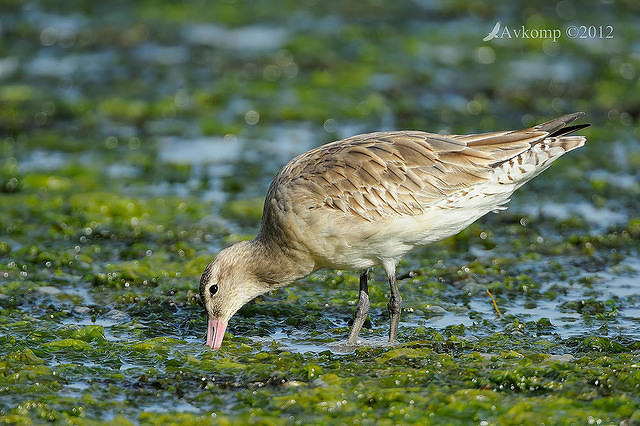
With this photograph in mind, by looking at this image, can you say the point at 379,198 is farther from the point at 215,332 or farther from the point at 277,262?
the point at 215,332

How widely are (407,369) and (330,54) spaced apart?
25.8ft

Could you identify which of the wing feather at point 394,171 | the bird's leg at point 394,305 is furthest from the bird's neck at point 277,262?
the bird's leg at point 394,305

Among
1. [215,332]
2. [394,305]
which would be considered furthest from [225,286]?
[394,305]

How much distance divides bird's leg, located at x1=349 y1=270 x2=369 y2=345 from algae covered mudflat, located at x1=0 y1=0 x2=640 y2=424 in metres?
0.14

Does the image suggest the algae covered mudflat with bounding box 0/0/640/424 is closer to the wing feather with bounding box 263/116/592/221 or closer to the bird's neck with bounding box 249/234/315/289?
the bird's neck with bounding box 249/234/315/289

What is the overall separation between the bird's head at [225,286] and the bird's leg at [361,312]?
26.8 inches

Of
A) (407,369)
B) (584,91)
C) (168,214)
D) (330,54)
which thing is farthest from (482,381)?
(330,54)

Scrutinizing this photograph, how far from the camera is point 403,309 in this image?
711cm

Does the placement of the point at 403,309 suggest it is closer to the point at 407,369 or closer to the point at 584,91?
the point at 407,369

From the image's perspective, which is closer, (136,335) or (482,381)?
(482,381)

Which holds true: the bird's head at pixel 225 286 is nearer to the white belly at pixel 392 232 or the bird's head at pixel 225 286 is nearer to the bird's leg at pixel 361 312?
the white belly at pixel 392 232

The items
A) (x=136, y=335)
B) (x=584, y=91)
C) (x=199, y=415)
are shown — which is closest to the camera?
(x=199, y=415)

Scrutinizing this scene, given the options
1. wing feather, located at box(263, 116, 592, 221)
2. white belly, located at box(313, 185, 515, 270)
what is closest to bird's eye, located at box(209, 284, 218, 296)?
wing feather, located at box(263, 116, 592, 221)

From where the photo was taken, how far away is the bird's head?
21.2 feet
